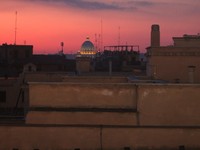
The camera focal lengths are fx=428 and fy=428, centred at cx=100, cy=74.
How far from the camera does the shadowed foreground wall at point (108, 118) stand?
676 inches

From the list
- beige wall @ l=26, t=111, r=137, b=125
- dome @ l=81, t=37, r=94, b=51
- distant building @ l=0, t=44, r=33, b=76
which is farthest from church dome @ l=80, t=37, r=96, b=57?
beige wall @ l=26, t=111, r=137, b=125

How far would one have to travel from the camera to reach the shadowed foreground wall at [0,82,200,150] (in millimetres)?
17172

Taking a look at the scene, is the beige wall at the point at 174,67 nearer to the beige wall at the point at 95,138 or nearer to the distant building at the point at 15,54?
the beige wall at the point at 95,138

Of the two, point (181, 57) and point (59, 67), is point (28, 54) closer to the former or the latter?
point (59, 67)

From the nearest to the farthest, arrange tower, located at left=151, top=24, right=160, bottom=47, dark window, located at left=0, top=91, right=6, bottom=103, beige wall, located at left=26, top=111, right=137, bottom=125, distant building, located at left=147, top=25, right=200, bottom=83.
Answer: beige wall, located at left=26, top=111, right=137, bottom=125 < distant building, located at left=147, top=25, right=200, bottom=83 < tower, located at left=151, top=24, right=160, bottom=47 < dark window, located at left=0, top=91, right=6, bottom=103

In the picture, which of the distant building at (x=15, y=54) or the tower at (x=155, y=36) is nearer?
the tower at (x=155, y=36)

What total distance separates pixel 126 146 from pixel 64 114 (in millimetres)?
2938

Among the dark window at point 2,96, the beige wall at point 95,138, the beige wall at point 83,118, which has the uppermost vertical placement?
the dark window at point 2,96

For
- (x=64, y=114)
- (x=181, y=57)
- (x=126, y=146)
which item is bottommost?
(x=126, y=146)

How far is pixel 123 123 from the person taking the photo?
1792 cm

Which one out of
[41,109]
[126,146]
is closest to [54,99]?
[41,109]

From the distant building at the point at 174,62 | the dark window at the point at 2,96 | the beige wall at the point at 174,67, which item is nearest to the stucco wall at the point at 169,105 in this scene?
the distant building at the point at 174,62

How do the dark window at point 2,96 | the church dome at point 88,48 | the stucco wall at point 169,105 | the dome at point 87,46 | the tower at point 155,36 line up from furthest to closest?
the dome at point 87,46 → the church dome at point 88,48 → the dark window at point 2,96 → the tower at point 155,36 → the stucco wall at point 169,105

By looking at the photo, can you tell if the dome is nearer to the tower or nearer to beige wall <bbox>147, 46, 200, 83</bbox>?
the tower
